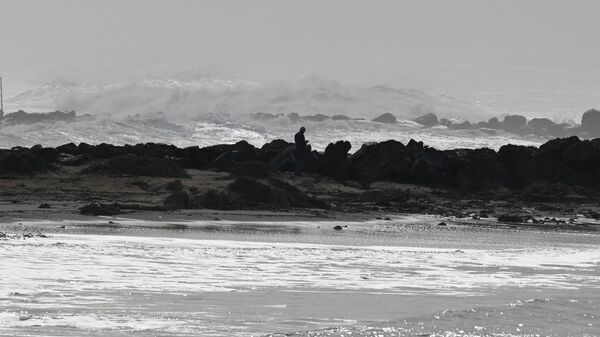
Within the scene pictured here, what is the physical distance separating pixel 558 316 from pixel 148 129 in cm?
6582

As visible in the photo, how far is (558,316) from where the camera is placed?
8.45 metres

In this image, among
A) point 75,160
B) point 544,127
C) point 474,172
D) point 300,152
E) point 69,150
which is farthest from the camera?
point 544,127

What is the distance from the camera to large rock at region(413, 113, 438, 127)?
8794 cm

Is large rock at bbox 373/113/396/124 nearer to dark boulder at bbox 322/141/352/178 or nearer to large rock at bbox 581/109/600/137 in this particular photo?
large rock at bbox 581/109/600/137

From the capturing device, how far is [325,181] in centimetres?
3191

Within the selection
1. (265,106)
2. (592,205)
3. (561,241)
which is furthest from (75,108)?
(561,241)

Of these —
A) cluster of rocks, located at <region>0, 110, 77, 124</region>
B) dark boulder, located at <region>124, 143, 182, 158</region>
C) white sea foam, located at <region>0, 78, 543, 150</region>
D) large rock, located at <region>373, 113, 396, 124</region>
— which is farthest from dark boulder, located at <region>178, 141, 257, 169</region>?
large rock, located at <region>373, 113, 396, 124</region>

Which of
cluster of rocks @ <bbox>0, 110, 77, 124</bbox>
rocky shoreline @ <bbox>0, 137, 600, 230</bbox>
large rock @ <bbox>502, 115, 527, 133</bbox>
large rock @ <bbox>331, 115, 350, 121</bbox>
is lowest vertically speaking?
rocky shoreline @ <bbox>0, 137, 600, 230</bbox>

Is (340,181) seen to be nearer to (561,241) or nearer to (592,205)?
(592,205)

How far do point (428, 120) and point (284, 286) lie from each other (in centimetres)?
7988

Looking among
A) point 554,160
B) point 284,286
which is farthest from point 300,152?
point 284,286

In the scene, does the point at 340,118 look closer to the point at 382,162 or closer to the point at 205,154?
the point at 205,154

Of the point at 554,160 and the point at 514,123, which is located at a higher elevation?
the point at 514,123

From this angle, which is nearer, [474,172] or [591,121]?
[474,172]
